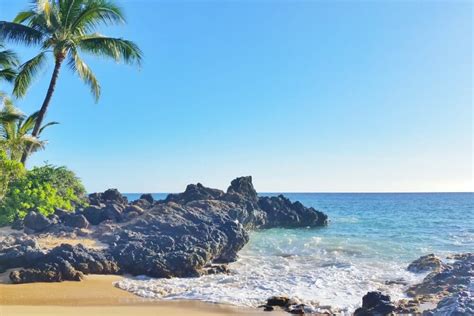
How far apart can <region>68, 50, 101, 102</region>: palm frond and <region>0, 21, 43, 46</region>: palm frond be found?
141 cm

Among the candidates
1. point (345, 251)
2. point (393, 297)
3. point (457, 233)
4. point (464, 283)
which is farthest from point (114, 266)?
point (457, 233)

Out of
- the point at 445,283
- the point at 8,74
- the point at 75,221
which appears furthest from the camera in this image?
the point at 75,221

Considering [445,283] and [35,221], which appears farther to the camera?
[35,221]

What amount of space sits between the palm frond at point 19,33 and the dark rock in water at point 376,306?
15274mm

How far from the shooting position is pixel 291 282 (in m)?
15.7

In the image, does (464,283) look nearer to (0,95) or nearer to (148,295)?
(148,295)

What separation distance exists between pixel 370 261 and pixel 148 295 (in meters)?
12.9

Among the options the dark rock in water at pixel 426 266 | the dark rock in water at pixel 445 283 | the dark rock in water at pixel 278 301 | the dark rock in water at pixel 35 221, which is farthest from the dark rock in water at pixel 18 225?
the dark rock in water at pixel 426 266

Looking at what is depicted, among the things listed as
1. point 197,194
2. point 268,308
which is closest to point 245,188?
point 197,194

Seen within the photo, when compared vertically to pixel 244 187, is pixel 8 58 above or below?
above

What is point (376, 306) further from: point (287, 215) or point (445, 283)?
point (287, 215)

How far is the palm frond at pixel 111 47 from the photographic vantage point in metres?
17.4

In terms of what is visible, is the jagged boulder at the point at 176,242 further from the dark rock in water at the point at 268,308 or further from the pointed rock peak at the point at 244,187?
the pointed rock peak at the point at 244,187

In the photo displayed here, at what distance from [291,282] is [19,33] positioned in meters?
14.2
